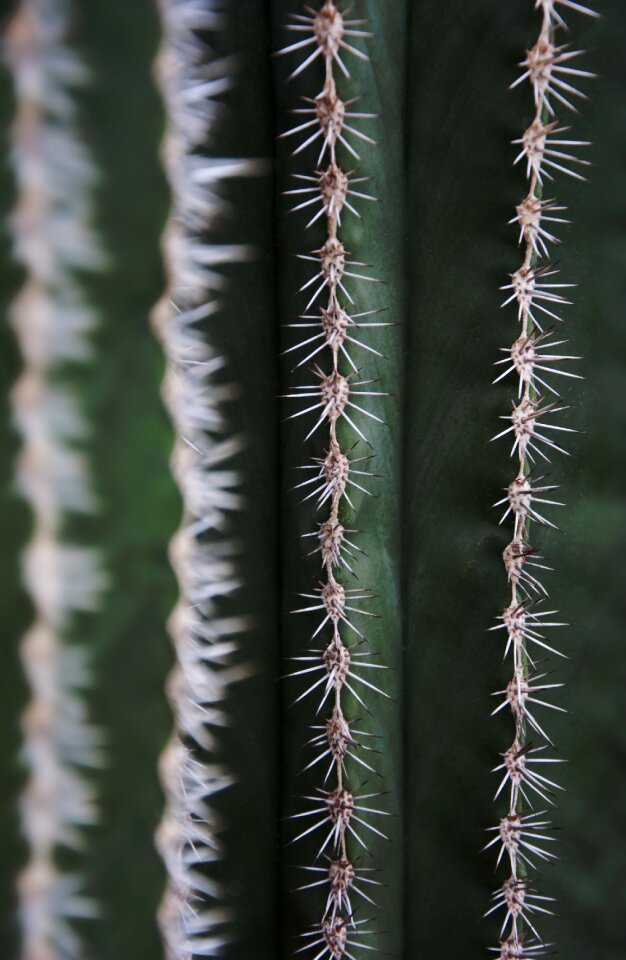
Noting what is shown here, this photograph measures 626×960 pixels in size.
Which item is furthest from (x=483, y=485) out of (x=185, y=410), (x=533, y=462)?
(x=185, y=410)

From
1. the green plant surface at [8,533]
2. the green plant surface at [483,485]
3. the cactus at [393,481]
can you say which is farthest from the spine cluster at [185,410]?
the green plant surface at [483,485]

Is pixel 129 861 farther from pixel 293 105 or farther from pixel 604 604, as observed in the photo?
pixel 293 105

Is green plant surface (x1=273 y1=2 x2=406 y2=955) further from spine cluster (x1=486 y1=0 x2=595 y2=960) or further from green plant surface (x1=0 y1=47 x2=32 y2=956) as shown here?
green plant surface (x1=0 y1=47 x2=32 y2=956)

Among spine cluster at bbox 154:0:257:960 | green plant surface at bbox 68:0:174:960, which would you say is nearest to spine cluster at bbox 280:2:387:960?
spine cluster at bbox 154:0:257:960

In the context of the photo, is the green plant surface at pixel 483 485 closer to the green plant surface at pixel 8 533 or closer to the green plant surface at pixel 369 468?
the green plant surface at pixel 369 468

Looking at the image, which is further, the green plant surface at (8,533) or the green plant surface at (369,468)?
the green plant surface at (369,468)

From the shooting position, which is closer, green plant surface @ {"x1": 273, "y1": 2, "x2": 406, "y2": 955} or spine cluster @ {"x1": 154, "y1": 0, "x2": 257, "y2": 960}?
spine cluster @ {"x1": 154, "y1": 0, "x2": 257, "y2": 960}

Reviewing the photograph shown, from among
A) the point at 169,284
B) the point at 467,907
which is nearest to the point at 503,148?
the point at 169,284
